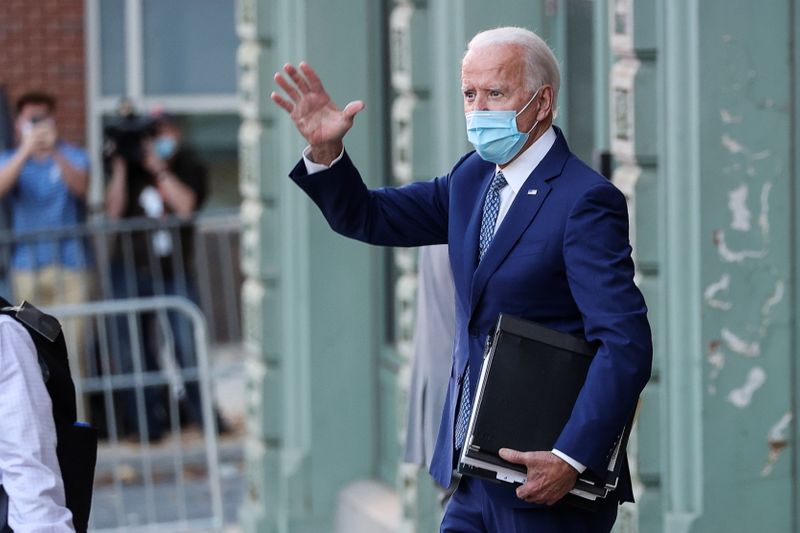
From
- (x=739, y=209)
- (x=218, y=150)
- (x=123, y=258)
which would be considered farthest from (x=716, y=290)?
(x=218, y=150)

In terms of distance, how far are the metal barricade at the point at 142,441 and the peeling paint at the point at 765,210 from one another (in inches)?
182

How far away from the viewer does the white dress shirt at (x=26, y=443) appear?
162 inches

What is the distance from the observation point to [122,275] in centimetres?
1191

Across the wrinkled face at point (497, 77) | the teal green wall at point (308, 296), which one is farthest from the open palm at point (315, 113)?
the teal green wall at point (308, 296)

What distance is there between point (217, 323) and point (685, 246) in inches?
288

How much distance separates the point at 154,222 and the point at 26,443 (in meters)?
7.72

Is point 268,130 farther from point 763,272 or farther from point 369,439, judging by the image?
point 763,272

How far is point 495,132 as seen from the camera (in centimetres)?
428

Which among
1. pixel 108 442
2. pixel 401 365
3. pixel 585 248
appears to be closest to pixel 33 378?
pixel 585 248

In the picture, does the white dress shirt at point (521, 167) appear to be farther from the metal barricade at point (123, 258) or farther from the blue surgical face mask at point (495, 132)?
the metal barricade at point (123, 258)

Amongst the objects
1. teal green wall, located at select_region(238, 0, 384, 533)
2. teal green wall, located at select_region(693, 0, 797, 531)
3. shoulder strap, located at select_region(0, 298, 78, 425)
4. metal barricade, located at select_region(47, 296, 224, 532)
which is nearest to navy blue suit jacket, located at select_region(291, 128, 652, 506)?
shoulder strap, located at select_region(0, 298, 78, 425)

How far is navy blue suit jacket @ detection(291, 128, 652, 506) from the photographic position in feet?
13.4

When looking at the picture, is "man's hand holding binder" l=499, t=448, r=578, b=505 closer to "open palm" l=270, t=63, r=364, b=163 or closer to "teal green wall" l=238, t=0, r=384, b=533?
"open palm" l=270, t=63, r=364, b=163

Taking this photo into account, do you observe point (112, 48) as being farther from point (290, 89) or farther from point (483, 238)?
point (483, 238)
